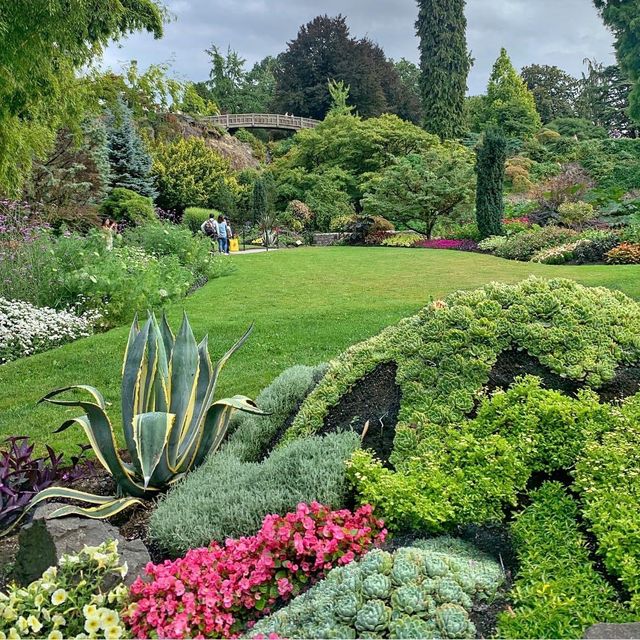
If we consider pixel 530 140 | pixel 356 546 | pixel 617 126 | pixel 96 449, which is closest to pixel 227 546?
pixel 356 546

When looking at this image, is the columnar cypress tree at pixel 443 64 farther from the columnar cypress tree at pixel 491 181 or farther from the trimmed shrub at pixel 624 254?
the trimmed shrub at pixel 624 254

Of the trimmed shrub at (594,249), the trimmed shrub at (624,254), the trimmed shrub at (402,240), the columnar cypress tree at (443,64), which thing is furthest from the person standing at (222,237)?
the columnar cypress tree at (443,64)

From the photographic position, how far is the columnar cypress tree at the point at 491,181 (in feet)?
64.1

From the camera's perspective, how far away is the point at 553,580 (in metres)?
1.92

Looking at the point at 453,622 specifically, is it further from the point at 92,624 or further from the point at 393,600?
the point at 92,624

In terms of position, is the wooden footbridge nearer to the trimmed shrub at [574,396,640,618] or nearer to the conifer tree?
the conifer tree

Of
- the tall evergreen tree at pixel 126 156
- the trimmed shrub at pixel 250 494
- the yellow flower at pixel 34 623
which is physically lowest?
the yellow flower at pixel 34 623

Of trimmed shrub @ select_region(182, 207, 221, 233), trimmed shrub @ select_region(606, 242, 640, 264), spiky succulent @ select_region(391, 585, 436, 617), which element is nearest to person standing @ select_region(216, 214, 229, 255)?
trimmed shrub @ select_region(182, 207, 221, 233)

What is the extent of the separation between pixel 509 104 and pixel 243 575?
40.5 metres

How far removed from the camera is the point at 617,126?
44969mm

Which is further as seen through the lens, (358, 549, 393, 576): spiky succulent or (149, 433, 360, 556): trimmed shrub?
(149, 433, 360, 556): trimmed shrub

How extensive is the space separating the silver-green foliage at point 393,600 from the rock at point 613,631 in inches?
12.6

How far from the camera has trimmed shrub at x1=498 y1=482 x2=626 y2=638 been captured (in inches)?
68.2

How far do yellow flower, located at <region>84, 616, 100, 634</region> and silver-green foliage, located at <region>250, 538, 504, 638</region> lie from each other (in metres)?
0.52
